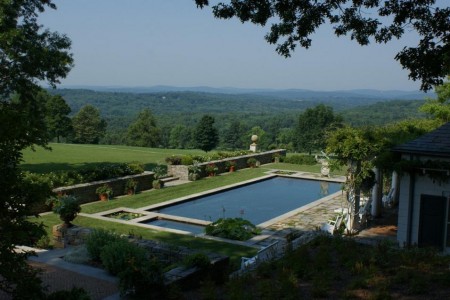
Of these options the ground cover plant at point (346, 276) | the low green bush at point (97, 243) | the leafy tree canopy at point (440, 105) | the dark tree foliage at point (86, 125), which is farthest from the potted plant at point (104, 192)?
the dark tree foliage at point (86, 125)

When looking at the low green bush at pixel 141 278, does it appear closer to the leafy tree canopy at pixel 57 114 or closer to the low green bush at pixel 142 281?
the low green bush at pixel 142 281

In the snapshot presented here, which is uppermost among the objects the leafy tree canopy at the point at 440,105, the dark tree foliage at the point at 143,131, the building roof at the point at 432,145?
the leafy tree canopy at the point at 440,105

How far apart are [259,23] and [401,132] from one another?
10006mm

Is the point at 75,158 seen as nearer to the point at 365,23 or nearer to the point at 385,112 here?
the point at 365,23

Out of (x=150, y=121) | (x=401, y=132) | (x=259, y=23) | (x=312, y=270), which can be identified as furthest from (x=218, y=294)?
(x=150, y=121)

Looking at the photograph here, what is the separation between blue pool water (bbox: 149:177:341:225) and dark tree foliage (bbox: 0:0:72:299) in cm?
631

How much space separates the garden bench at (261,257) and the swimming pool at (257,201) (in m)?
5.67

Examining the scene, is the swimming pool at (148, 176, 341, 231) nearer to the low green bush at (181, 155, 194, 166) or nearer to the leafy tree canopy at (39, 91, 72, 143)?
the low green bush at (181, 155, 194, 166)

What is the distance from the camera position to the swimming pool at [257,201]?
58.7ft

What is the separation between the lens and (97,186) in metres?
18.8

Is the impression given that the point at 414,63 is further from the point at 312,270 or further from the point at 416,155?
the point at 416,155

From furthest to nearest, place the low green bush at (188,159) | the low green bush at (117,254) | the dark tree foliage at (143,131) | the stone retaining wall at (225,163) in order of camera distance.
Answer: the dark tree foliage at (143,131), the low green bush at (188,159), the stone retaining wall at (225,163), the low green bush at (117,254)

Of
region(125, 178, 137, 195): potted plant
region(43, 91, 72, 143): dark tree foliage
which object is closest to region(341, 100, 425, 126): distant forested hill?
region(43, 91, 72, 143): dark tree foliage

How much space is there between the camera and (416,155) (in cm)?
1247
